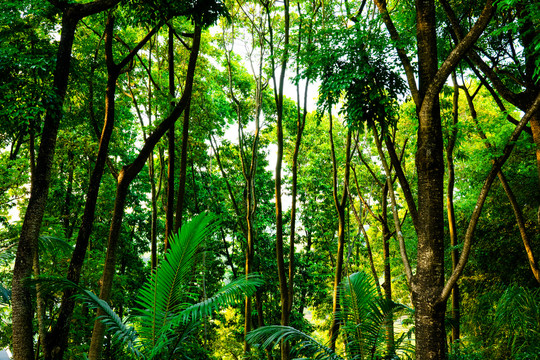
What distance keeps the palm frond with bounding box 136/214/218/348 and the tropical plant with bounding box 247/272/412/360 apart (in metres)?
0.94

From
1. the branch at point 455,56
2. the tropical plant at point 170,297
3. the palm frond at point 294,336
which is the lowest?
the palm frond at point 294,336

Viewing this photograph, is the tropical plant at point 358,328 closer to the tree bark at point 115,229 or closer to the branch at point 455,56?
the branch at point 455,56

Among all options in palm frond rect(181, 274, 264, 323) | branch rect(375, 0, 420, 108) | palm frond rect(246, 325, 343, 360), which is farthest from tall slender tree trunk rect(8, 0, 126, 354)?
branch rect(375, 0, 420, 108)

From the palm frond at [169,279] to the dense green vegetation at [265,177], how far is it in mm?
18

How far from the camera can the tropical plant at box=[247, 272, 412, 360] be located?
3879mm

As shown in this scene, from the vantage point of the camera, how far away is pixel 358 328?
4.08 meters

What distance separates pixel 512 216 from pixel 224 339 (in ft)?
32.1

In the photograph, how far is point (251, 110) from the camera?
10828 mm

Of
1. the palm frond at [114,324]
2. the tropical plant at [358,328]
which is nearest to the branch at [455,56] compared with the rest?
the tropical plant at [358,328]

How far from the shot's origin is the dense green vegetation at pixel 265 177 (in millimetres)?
3582

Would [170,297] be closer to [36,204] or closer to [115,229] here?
[36,204]

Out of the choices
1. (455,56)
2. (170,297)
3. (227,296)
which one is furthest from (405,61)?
(170,297)

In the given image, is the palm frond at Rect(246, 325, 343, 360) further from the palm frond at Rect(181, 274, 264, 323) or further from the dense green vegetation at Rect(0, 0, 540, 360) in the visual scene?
the palm frond at Rect(181, 274, 264, 323)

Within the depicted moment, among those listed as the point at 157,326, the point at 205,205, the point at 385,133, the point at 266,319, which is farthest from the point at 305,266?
the point at 157,326
